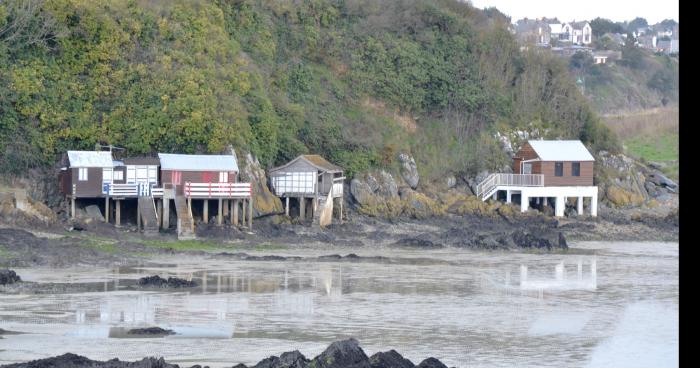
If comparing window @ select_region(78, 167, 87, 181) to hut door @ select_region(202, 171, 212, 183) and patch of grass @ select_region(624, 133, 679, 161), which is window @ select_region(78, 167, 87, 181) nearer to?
hut door @ select_region(202, 171, 212, 183)

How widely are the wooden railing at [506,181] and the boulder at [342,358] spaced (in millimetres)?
39606

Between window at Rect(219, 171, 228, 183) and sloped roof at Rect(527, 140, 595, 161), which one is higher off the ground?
sloped roof at Rect(527, 140, 595, 161)

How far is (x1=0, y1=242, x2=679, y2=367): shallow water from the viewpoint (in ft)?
60.2

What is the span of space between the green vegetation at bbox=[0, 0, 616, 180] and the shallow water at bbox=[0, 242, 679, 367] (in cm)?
1171

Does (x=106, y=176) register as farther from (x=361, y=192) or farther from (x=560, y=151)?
(x=560, y=151)

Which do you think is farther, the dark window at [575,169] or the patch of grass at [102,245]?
the dark window at [575,169]

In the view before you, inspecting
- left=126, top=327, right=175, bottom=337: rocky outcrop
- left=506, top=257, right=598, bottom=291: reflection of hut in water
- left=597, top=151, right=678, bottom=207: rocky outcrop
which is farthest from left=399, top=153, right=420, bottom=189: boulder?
left=126, top=327, right=175, bottom=337: rocky outcrop

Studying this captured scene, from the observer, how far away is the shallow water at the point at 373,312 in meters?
18.4

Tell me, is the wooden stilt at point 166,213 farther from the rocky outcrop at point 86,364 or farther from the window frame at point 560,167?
the rocky outcrop at point 86,364

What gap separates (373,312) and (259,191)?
22516 millimetres

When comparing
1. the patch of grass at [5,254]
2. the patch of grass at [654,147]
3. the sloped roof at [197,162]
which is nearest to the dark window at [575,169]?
the patch of grass at [654,147]

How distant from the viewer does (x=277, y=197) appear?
46.9 meters

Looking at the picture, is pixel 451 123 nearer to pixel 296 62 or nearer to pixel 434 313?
pixel 296 62

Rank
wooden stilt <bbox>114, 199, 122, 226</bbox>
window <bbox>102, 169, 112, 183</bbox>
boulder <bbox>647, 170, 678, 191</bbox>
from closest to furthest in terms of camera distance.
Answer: wooden stilt <bbox>114, 199, 122, 226</bbox> < window <bbox>102, 169, 112, 183</bbox> < boulder <bbox>647, 170, 678, 191</bbox>
